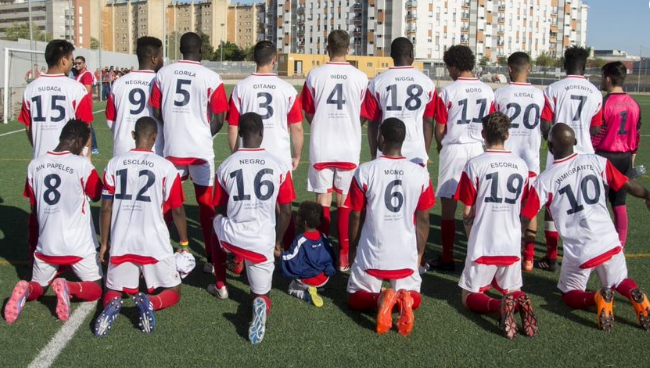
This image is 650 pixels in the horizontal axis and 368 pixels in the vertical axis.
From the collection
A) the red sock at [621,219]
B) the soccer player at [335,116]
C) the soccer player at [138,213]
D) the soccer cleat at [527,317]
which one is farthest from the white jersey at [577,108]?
the soccer player at [138,213]

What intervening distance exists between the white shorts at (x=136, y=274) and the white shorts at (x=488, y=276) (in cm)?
239

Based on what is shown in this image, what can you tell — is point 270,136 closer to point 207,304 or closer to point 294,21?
point 207,304

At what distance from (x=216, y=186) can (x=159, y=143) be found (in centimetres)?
138

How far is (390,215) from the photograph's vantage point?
540cm

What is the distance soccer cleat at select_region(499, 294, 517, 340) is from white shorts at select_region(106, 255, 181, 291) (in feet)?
8.48

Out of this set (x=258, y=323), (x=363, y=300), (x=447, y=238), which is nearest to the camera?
(x=258, y=323)

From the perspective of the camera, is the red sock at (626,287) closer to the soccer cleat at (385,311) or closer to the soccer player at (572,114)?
the soccer player at (572,114)

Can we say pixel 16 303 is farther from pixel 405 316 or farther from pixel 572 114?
pixel 572 114

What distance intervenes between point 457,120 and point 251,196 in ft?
7.92

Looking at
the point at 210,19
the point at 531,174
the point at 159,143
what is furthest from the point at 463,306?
the point at 210,19

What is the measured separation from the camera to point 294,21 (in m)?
138

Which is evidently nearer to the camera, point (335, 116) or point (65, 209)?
point (65, 209)

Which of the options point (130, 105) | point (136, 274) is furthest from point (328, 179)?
point (136, 274)

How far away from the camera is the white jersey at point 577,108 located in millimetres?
Result: 6992
